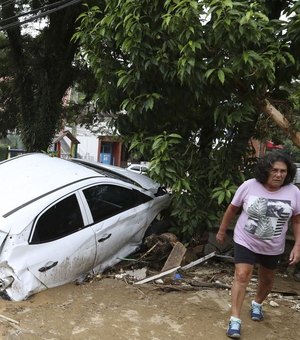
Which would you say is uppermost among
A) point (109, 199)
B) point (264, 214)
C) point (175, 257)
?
point (264, 214)

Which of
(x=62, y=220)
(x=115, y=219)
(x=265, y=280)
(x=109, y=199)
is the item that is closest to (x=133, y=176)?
(x=109, y=199)

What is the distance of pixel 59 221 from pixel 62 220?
1.9 inches

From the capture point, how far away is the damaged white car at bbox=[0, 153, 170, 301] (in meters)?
4.80

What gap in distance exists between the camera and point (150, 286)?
5477 millimetres

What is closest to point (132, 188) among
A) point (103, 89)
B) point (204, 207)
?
point (204, 207)

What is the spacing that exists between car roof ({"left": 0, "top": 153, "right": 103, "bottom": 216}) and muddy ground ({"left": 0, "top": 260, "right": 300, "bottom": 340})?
1.10m

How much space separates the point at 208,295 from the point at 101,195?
72.9 inches

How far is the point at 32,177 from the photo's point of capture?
19.1ft

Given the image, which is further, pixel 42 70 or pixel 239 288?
pixel 42 70

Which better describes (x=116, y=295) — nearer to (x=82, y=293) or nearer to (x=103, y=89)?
(x=82, y=293)

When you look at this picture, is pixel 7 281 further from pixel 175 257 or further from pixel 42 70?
pixel 42 70

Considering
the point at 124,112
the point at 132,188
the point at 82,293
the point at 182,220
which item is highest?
the point at 124,112

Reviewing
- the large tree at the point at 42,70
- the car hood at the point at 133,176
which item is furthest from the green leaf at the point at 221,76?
the large tree at the point at 42,70

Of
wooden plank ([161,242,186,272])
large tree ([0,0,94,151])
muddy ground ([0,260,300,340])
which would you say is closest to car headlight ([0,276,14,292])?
muddy ground ([0,260,300,340])
